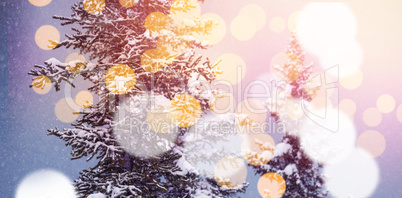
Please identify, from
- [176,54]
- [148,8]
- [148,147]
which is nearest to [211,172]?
[148,147]

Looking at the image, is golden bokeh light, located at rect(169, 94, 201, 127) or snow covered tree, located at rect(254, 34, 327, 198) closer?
golden bokeh light, located at rect(169, 94, 201, 127)

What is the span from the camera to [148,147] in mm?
7379

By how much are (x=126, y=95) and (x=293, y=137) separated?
30.3 feet

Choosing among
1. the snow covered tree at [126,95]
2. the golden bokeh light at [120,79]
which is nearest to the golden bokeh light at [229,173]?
the snow covered tree at [126,95]

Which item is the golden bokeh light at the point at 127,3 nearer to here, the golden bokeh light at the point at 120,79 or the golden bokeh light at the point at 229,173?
the golden bokeh light at the point at 120,79

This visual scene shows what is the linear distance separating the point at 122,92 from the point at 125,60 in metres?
0.95

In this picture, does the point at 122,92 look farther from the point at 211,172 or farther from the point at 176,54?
the point at 211,172

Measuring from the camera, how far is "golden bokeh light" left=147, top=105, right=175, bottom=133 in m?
7.16

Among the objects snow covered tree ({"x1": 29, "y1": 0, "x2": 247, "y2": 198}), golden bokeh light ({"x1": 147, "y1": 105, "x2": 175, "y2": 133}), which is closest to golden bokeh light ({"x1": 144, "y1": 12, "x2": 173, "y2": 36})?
snow covered tree ({"x1": 29, "y1": 0, "x2": 247, "y2": 198})

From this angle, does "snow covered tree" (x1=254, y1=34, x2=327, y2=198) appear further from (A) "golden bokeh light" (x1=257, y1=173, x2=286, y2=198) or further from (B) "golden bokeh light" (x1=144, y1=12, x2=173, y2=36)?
(B) "golden bokeh light" (x1=144, y1=12, x2=173, y2=36)

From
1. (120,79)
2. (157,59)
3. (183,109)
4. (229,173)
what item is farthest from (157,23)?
(229,173)

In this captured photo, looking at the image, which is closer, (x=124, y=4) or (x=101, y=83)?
(x=101, y=83)

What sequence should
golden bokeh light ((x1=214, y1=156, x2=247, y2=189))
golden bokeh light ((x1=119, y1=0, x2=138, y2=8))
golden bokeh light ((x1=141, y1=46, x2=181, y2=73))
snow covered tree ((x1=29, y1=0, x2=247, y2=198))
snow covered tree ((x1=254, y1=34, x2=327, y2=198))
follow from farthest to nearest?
1. snow covered tree ((x1=254, y1=34, x2=327, y2=198))
2. golden bokeh light ((x1=214, y1=156, x2=247, y2=189))
3. golden bokeh light ((x1=119, y1=0, x2=138, y2=8))
4. golden bokeh light ((x1=141, y1=46, x2=181, y2=73))
5. snow covered tree ((x1=29, y1=0, x2=247, y2=198))

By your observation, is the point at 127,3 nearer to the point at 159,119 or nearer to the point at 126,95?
the point at 126,95
